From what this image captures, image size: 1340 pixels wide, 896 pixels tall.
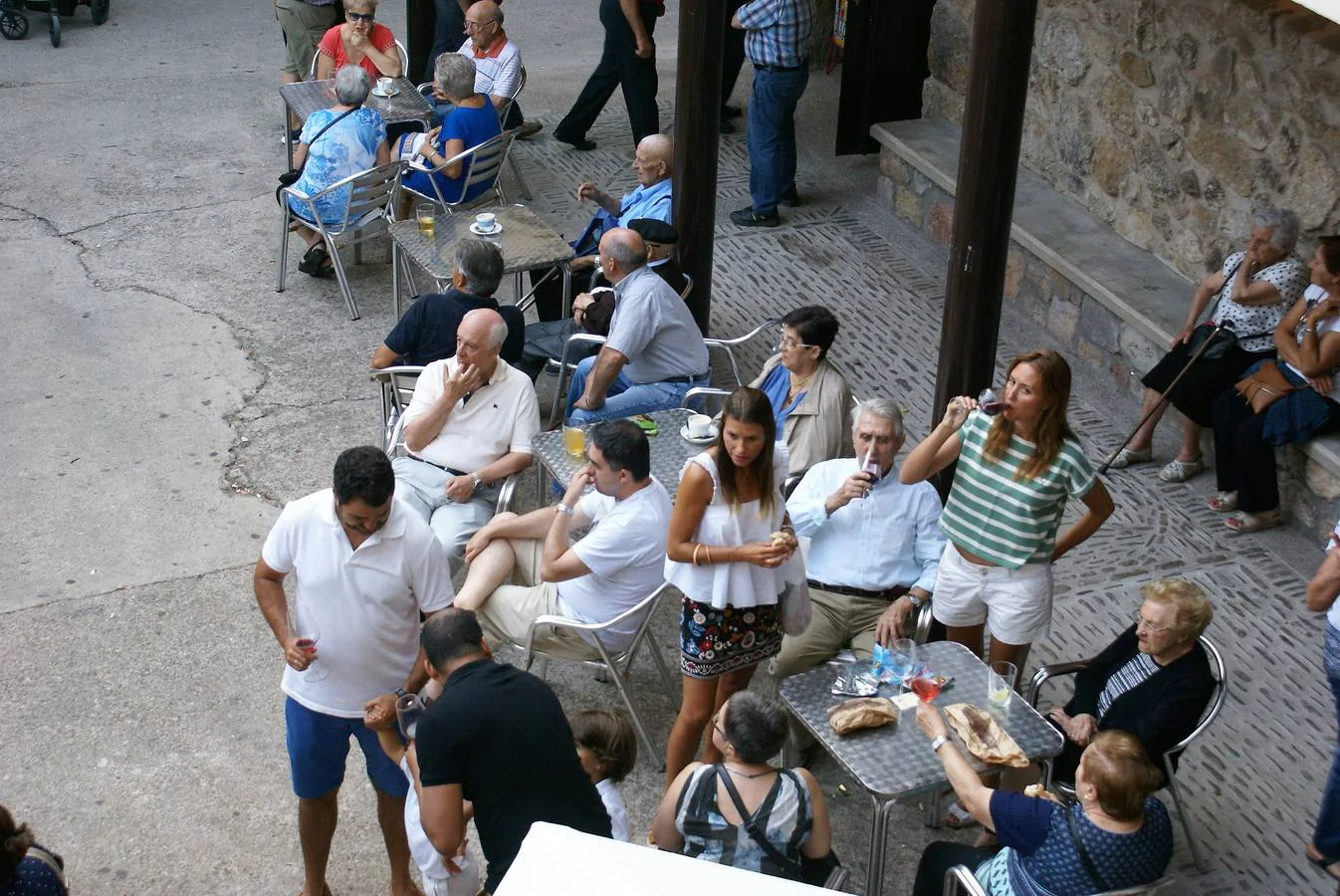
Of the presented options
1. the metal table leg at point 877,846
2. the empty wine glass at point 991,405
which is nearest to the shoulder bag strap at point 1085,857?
the metal table leg at point 877,846

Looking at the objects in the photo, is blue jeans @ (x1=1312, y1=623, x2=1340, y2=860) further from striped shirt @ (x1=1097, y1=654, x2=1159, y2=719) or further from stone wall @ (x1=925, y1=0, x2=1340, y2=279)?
stone wall @ (x1=925, y1=0, x2=1340, y2=279)

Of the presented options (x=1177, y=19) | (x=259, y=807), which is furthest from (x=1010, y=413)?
(x=1177, y=19)

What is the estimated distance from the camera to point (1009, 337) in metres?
7.79

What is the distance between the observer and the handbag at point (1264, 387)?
5.98 metres

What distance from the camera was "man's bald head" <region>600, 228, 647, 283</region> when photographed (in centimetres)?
609

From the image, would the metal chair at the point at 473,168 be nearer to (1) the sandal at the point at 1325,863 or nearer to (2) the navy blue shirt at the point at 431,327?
(2) the navy blue shirt at the point at 431,327

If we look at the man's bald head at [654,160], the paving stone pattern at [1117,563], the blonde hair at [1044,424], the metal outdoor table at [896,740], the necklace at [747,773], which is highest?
the blonde hair at [1044,424]

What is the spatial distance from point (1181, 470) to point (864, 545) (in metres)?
2.42

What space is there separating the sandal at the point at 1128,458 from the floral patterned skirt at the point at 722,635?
2.82 metres

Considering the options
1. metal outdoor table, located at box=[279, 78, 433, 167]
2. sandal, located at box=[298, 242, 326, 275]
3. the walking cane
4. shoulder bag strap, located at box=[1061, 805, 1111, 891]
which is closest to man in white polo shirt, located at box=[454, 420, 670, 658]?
shoulder bag strap, located at box=[1061, 805, 1111, 891]

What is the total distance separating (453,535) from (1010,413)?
7.01ft

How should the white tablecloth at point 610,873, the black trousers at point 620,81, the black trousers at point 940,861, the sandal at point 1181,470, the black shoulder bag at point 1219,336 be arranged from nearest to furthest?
the white tablecloth at point 610,873 < the black trousers at point 940,861 < the black shoulder bag at point 1219,336 < the sandal at point 1181,470 < the black trousers at point 620,81

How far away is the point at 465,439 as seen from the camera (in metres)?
5.48

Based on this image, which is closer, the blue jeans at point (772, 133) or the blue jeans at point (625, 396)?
the blue jeans at point (625, 396)
